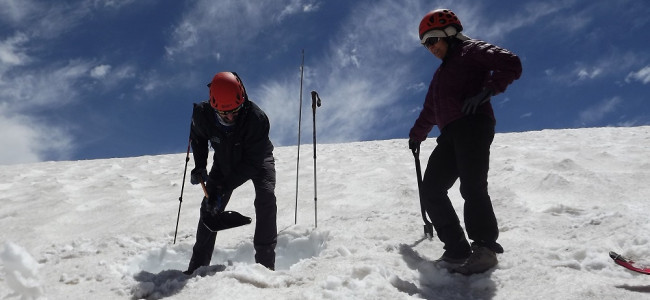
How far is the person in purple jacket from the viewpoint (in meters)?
3.57

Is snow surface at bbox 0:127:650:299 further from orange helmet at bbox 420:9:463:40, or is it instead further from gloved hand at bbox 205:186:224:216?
orange helmet at bbox 420:9:463:40

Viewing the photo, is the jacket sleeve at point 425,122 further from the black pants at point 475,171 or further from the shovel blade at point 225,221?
the shovel blade at point 225,221

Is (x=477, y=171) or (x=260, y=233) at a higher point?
(x=477, y=171)

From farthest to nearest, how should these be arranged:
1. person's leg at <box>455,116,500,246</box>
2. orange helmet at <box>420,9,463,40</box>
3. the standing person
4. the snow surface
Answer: the standing person < orange helmet at <box>420,9,463,40</box> < person's leg at <box>455,116,500,246</box> < the snow surface

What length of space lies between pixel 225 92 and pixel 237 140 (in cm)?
55

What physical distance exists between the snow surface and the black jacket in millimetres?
996

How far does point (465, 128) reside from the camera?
3656 millimetres

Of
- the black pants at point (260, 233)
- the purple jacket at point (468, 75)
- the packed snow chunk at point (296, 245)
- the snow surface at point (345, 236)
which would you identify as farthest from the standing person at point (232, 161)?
the purple jacket at point (468, 75)

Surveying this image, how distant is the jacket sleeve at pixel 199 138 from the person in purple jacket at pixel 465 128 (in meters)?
2.33

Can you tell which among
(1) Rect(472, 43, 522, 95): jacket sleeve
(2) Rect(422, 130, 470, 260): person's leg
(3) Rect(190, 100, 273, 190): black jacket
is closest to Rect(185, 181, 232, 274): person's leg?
(3) Rect(190, 100, 273, 190): black jacket

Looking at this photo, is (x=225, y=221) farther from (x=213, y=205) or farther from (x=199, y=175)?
(x=199, y=175)

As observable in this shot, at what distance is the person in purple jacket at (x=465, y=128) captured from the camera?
3.57 metres

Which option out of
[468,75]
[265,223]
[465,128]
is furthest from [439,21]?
[265,223]

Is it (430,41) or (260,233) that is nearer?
(430,41)
